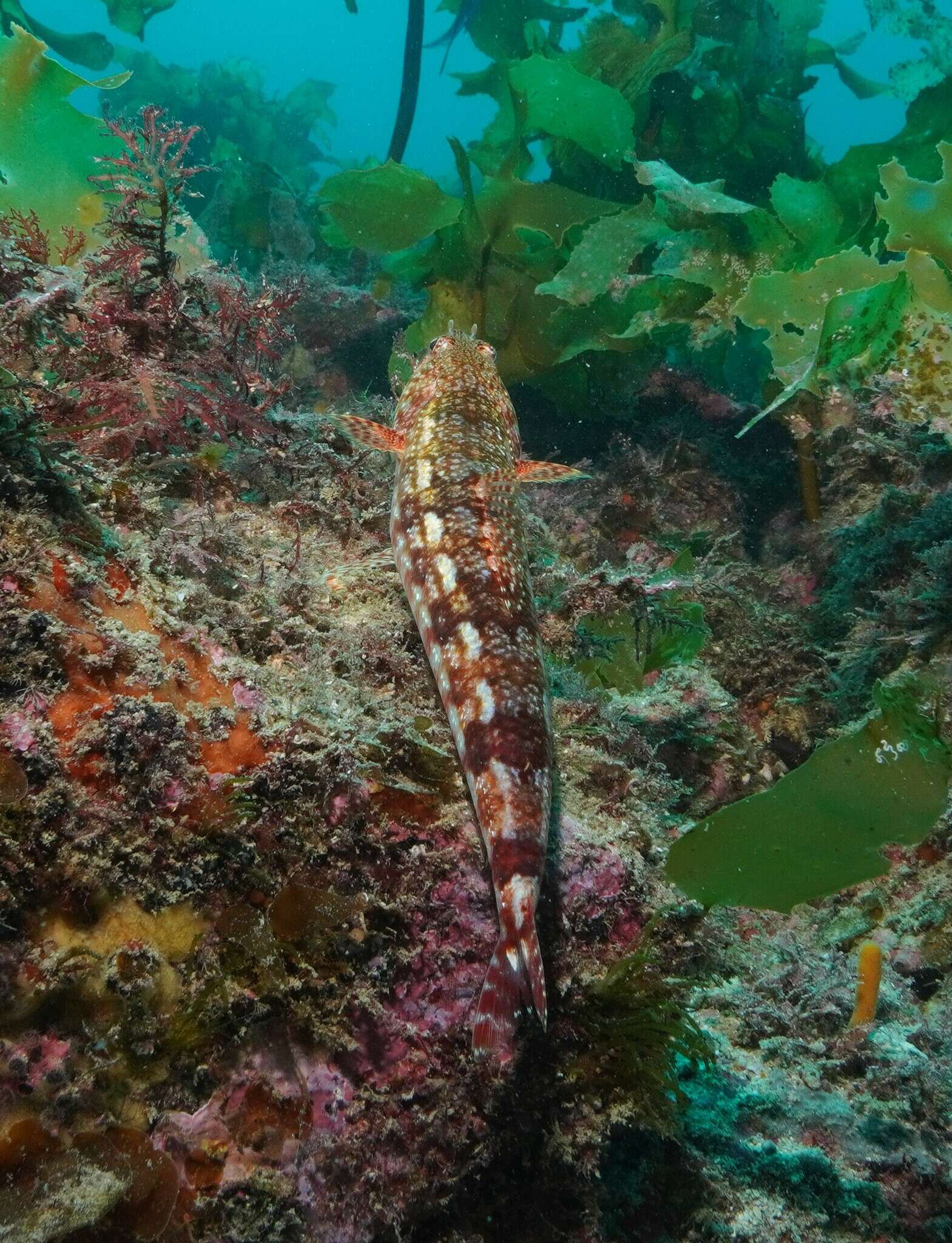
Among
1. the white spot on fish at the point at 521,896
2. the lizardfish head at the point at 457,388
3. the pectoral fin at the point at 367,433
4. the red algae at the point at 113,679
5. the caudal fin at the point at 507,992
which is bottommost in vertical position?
the caudal fin at the point at 507,992

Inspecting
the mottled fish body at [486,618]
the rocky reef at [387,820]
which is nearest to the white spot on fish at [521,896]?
the mottled fish body at [486,618]

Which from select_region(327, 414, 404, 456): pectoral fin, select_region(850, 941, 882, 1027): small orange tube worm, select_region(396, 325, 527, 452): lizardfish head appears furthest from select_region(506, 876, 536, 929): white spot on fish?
select_region(396, 325, 527, 452): lizardfish head

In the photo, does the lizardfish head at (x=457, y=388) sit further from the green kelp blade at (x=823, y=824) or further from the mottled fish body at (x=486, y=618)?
the green kelp blade at (x=823, y=824)

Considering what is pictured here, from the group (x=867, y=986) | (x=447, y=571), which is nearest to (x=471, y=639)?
(x=447, y=571)

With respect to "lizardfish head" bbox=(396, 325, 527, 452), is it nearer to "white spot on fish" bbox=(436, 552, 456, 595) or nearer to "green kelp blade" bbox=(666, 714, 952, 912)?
"white spot on fish" bbox=(436, 552, 456, 595)

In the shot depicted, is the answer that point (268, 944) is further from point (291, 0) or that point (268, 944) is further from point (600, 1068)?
point (291, 0)

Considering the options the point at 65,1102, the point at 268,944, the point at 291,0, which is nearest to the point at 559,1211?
the point at 268,944
